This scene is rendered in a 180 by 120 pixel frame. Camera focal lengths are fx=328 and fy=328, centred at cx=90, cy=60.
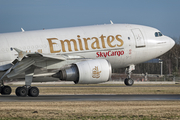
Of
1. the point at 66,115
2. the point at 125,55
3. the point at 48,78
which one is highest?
the point at 125,55

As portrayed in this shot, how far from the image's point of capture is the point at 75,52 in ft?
85.4

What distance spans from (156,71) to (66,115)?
103m

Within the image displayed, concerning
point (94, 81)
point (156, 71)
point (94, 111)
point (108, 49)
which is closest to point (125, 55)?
point (108, 49)

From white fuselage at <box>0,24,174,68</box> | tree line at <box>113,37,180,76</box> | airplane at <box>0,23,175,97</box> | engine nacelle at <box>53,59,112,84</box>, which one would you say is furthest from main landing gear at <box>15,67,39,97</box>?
tree line at <box>113,37,180,76</box>

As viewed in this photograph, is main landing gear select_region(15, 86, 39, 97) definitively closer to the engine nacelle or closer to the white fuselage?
the engine nacelle

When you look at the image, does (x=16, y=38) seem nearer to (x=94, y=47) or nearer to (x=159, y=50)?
(x=94, y=47)

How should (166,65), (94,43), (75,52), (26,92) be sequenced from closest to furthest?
(26,92), (75,52), (94,43), (166,65)

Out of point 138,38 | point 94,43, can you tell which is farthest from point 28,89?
point 138,38

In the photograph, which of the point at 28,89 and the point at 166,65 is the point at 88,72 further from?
the point at 166,65

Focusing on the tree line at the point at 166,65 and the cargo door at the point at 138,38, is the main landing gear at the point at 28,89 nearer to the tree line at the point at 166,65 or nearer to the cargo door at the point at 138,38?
the cargo door at the point at 138,38

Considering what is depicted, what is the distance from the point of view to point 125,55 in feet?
92.5

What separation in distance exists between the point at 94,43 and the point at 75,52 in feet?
5.88

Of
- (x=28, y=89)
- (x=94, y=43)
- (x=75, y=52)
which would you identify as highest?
(x=94, y=43)

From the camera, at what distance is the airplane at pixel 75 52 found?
914 inches
